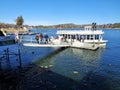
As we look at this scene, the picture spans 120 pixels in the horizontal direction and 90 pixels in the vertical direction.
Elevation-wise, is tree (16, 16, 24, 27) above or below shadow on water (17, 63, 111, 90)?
above

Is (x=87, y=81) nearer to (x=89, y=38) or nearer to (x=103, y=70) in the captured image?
(x=103, y=70)

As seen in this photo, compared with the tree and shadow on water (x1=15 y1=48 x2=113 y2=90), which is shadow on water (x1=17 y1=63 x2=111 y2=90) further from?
the tree

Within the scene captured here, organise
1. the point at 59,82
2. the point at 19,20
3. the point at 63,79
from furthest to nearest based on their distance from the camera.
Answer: the point at 19,20, the point at 63,79, the point at 59,82

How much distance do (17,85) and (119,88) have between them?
974 centimetres

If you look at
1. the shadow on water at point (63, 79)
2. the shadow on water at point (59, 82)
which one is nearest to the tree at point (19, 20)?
the shadow on water at point (63, 79)

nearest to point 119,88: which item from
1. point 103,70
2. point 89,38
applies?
point 103,70

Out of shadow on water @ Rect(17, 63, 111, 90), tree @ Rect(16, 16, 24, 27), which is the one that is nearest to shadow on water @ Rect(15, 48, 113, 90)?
shadow on water @ Rect(17, 63, 111, 90)

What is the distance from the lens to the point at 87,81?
22.3m

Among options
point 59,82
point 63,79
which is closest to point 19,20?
point 63,79

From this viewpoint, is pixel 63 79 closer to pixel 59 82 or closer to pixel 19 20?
pixel 59 82

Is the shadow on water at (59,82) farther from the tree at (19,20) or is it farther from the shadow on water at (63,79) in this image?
the tree at (19,20)

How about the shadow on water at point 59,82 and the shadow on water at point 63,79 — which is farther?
the shadow on water at point 63,79

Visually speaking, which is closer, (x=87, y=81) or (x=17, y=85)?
(x=17, y=85)

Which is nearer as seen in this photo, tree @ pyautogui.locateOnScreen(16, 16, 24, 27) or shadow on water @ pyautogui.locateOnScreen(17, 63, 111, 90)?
shadow on water @ pyautogui.locateOnScreen(17, 63, 111, 90)
